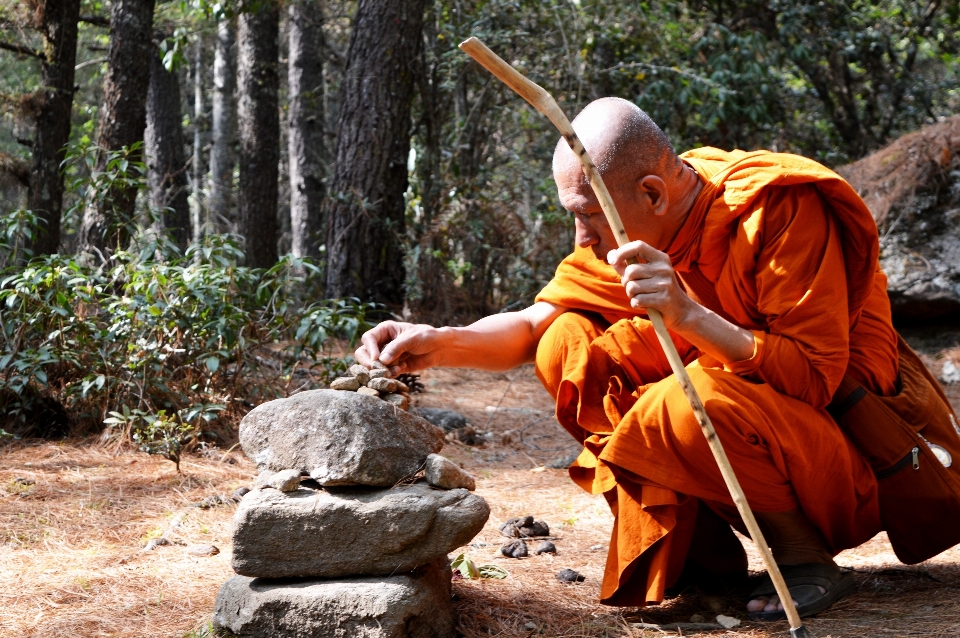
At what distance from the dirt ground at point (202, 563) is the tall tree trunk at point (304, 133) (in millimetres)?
5616

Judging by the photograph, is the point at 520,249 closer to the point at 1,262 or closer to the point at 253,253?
the point at 253,253

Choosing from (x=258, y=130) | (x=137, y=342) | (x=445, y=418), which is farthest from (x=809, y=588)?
(x=258, y=130)

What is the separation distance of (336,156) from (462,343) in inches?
185

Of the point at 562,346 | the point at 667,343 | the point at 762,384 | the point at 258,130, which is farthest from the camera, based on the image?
the point at 258,130

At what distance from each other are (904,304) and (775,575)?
605 centimetres

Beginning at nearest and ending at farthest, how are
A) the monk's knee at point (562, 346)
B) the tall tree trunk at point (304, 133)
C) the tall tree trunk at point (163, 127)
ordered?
the monk's knee at point (562, 346)
the tall tree trunk at point (304, 133)
the tall tree trunk at point (163, 127)

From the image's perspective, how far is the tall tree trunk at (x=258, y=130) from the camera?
9.95m

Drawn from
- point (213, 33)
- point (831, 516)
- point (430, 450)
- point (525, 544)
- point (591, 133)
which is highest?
point (213, 33)

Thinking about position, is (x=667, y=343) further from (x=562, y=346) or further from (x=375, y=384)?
(x=375, y=384)

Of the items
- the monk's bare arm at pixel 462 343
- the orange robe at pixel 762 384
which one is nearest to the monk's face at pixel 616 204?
the orange robe at pixel 762 384

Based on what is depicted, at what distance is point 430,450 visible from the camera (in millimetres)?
2666

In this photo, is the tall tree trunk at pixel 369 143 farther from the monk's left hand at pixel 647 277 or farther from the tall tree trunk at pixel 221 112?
the monk's left hand at pixel 647 277

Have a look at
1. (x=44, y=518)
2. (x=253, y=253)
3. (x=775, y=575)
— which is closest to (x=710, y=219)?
(x=775, y=575)

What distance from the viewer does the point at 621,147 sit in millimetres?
2496
